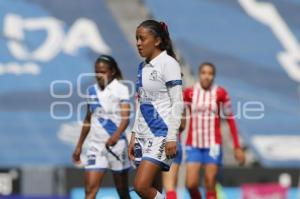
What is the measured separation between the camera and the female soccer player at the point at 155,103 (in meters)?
7.27

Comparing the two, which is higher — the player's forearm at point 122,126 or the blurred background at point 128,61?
the blurred background at point 128,61

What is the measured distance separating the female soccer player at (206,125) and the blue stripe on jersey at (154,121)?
10.7ft

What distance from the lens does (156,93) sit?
24.2 ft

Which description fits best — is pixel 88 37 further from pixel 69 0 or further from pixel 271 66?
pixel 271 66

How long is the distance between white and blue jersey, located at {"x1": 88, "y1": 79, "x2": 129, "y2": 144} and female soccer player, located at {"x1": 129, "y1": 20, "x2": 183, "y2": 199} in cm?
211

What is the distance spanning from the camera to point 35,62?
50.4ft

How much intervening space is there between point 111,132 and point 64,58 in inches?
234

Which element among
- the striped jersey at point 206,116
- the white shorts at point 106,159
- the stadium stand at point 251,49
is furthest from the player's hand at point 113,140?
the stadium stand at point 251,49

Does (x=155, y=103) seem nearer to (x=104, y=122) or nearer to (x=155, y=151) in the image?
(x=155, y=151)

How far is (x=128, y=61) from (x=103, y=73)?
594 centimetres

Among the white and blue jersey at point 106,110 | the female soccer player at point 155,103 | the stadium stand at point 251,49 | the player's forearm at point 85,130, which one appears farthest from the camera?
the stadium stand at point 251,49

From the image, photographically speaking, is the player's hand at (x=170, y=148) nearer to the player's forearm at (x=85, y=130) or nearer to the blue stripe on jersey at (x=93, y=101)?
the blue stripe on jersey at (x=93, y=101)

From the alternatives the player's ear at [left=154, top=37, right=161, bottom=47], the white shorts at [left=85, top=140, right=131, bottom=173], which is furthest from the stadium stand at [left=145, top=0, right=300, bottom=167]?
the player's ear at [left=154, top=37, right=161, bottom=47]

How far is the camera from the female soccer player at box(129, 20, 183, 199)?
7266mm
